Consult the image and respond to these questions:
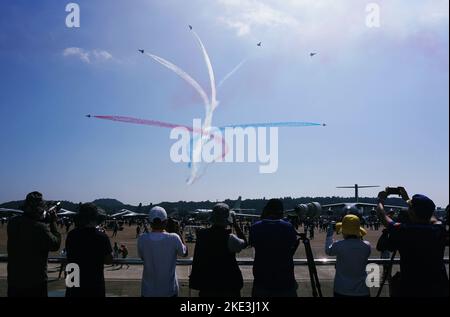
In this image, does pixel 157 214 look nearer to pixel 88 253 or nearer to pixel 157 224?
pixel 157 224

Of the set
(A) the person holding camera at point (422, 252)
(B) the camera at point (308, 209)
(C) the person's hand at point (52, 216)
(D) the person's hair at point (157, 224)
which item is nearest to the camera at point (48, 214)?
(C) the person's hand at point (52, 216)

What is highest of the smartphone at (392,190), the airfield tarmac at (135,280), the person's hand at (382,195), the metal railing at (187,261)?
the smartphone at (392,190)

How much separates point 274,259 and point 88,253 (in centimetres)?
239

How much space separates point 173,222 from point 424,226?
131 inches

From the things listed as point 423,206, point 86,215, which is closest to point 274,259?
point 423,206

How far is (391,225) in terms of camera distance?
4.55m

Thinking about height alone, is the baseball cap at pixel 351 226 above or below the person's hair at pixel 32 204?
below

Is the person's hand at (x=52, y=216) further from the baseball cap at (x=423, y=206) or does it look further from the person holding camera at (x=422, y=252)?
the baseball cap at (x=423, y=206)

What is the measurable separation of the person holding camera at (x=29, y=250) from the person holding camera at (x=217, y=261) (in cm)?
189

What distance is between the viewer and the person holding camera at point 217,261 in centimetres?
474

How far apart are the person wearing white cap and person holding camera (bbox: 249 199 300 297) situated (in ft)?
3.36

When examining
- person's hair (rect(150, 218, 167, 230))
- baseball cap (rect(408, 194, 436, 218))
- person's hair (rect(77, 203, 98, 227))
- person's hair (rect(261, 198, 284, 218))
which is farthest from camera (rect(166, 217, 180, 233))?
baseball cap (rect(408, 194, 436, 218))

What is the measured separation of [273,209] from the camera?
4977mm
